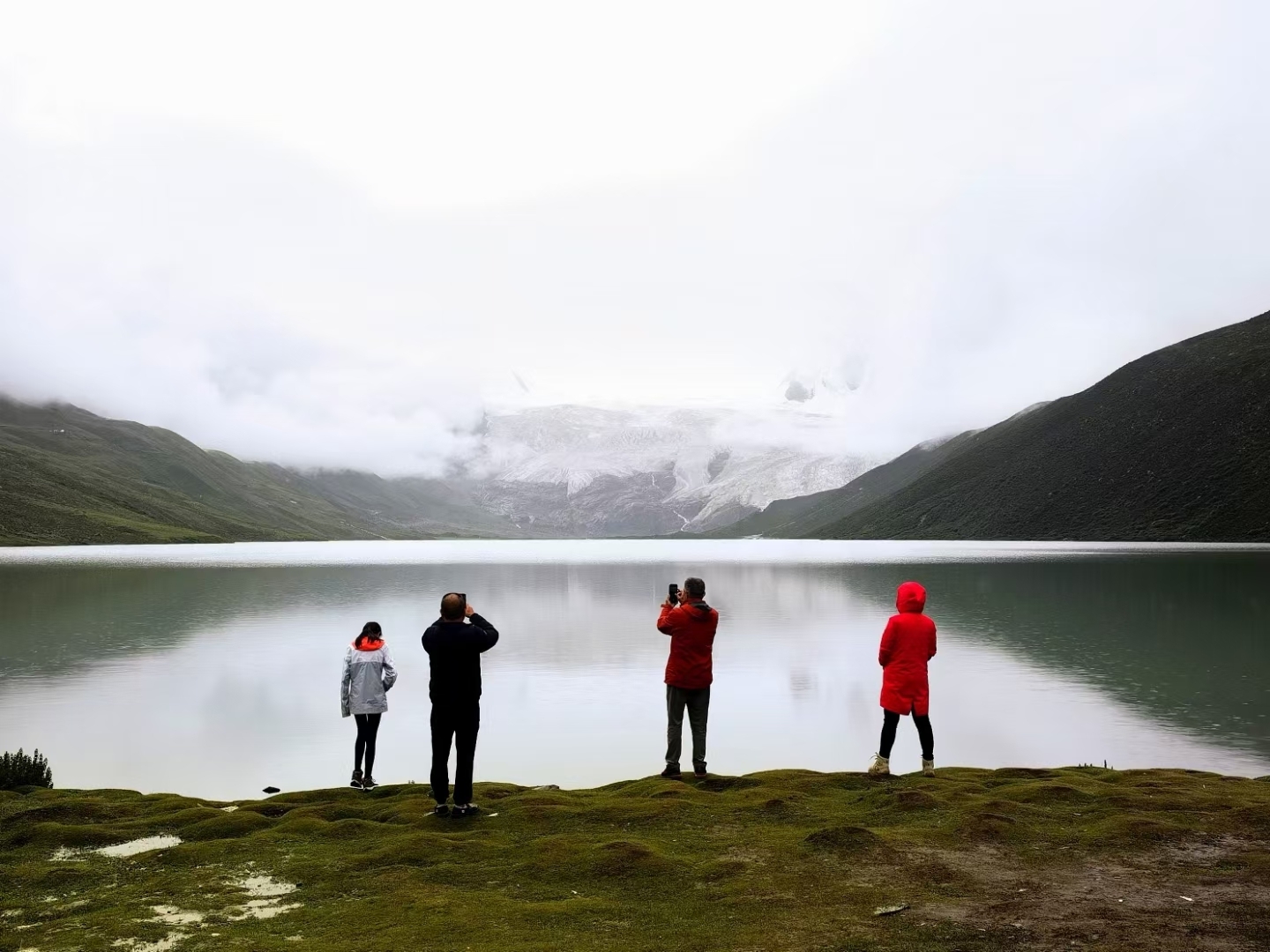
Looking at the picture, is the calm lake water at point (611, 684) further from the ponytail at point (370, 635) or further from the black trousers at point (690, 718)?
the ponytail at point (370, 635)

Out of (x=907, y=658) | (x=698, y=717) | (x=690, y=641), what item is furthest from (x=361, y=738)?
(x=907, y=658)

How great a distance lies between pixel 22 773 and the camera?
18516mm

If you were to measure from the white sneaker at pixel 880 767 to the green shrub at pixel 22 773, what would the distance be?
16093 mm

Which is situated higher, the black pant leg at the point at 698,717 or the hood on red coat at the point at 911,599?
the hood on red coat at the point at 911,599

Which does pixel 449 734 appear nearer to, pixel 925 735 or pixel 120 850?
pixel 120 850

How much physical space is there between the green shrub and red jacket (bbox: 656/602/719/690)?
40.9 feet

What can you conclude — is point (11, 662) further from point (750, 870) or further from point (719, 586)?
point (719, 586)

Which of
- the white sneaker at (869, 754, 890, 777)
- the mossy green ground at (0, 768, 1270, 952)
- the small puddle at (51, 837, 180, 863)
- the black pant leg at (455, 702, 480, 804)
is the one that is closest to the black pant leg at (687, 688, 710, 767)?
the mossy green ground at (0, 768, 1270, 952)

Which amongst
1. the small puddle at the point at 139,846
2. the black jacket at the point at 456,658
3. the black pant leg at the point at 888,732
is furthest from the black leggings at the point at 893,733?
the small puddle at the point at 139,846

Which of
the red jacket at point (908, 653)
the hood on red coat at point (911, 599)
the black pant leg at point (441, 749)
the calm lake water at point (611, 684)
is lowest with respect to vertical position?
the calm lake water at point (611, 684)

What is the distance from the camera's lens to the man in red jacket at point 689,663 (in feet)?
57.0

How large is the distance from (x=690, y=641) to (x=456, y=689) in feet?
15.3

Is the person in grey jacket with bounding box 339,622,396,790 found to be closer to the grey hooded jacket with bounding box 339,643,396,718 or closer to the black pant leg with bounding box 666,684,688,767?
the grey hooded jacket with bounding box 339,643,396,718

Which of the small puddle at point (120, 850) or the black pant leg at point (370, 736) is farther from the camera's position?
the black pant leg at point (370, 736)
